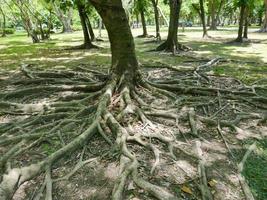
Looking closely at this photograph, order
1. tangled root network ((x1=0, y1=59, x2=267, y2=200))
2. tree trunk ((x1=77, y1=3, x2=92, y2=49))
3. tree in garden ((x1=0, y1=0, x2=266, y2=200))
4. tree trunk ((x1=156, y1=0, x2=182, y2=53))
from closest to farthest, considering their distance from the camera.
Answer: tangled root network ((x1=0, y1=59, x2=267, y2=200)) < tree in garden ((x1=0, y1=0, x2=266, y2=200)) < tree trunk ((x1=156, y1=0, x2=182, y2=53)) < tree trunk ((x1=77, y1=3, x2=92, y2=49))

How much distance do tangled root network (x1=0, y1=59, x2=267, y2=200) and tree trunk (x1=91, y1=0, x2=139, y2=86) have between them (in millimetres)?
218

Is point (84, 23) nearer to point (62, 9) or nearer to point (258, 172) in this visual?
point (62, 9)

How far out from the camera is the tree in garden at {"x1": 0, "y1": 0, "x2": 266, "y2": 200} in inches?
142

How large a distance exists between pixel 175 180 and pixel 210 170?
52cm

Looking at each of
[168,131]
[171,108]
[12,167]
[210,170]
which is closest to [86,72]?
[171,108]

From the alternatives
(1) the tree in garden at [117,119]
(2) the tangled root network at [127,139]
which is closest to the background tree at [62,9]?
(1) the tree in garden at [117,119]

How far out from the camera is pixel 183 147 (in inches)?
169

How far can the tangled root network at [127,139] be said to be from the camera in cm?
341

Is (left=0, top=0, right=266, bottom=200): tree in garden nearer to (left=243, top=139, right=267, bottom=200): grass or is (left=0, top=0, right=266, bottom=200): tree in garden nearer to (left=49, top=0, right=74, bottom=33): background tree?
(left=243, top=139, right=267, bottom=200): grass

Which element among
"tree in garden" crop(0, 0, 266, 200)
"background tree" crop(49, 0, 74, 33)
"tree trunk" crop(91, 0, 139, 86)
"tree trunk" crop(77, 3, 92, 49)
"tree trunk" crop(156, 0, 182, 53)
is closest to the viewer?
"tree in garden" crop(0, 0, 266, 200)

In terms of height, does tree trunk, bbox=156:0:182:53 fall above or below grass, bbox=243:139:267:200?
above

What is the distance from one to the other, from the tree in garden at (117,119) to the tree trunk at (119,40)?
2cm

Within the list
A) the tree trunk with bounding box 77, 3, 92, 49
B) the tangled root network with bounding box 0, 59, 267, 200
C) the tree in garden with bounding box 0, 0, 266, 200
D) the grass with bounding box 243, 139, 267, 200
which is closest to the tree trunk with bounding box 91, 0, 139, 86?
the tree in garden with bounding box 0, 0, 266, 200

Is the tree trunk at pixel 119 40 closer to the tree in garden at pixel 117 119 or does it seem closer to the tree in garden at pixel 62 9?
the tree in garden at pixel 117 119
